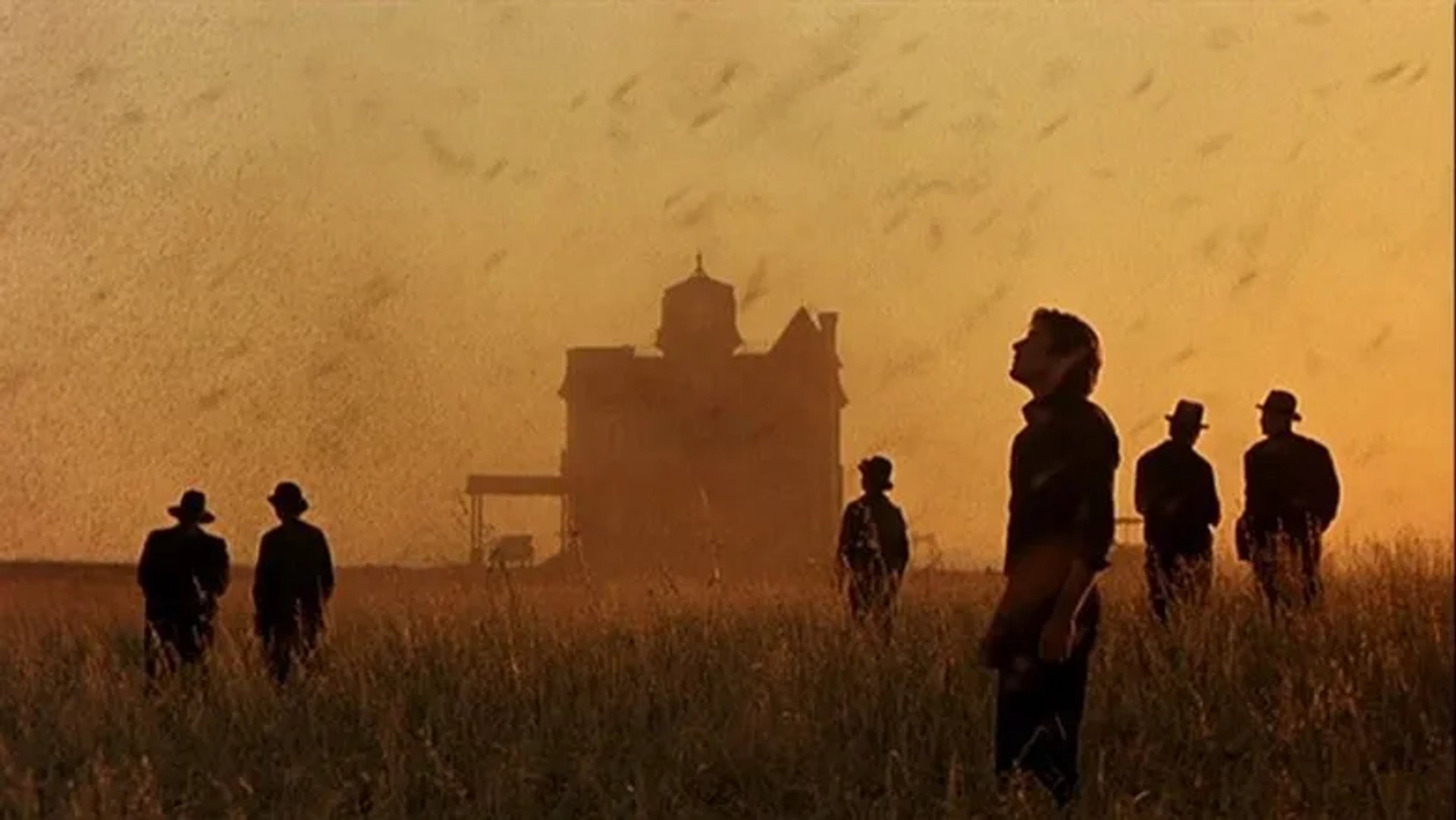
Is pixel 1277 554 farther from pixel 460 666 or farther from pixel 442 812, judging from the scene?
pixel 442 812

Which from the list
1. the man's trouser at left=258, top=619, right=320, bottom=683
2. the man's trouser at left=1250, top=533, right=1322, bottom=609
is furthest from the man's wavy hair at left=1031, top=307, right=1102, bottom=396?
the man's trouser at left=258, top=619, right=320, bottom=683

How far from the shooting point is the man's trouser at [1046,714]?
6492 mm

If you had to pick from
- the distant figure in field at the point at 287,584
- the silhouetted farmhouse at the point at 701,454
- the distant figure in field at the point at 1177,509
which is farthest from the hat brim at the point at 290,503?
the silhouetted farmhouse at the point at 701,454

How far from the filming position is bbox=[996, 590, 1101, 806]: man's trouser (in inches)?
256

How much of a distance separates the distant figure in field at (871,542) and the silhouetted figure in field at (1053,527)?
455cm

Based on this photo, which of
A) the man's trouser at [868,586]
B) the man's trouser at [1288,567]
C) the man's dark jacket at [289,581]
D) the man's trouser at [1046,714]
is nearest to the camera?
the man's trouser at [1046,714]

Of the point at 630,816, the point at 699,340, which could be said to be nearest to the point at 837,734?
the point at 630,816

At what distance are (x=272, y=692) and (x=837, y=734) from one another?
10.1ft

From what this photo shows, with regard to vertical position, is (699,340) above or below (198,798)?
above

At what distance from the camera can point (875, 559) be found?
11.4m

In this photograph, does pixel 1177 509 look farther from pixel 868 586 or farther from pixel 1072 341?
pixel 1072 341

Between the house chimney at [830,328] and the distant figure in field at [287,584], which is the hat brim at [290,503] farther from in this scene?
the house chimney at [830,328]

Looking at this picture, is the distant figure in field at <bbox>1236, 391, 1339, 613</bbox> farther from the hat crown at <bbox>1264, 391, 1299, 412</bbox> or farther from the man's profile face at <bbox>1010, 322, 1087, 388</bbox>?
the man's profile face at <bbox>1010, 322, 1087, 388</bbox>

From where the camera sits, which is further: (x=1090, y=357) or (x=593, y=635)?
(x=593, y=635)
